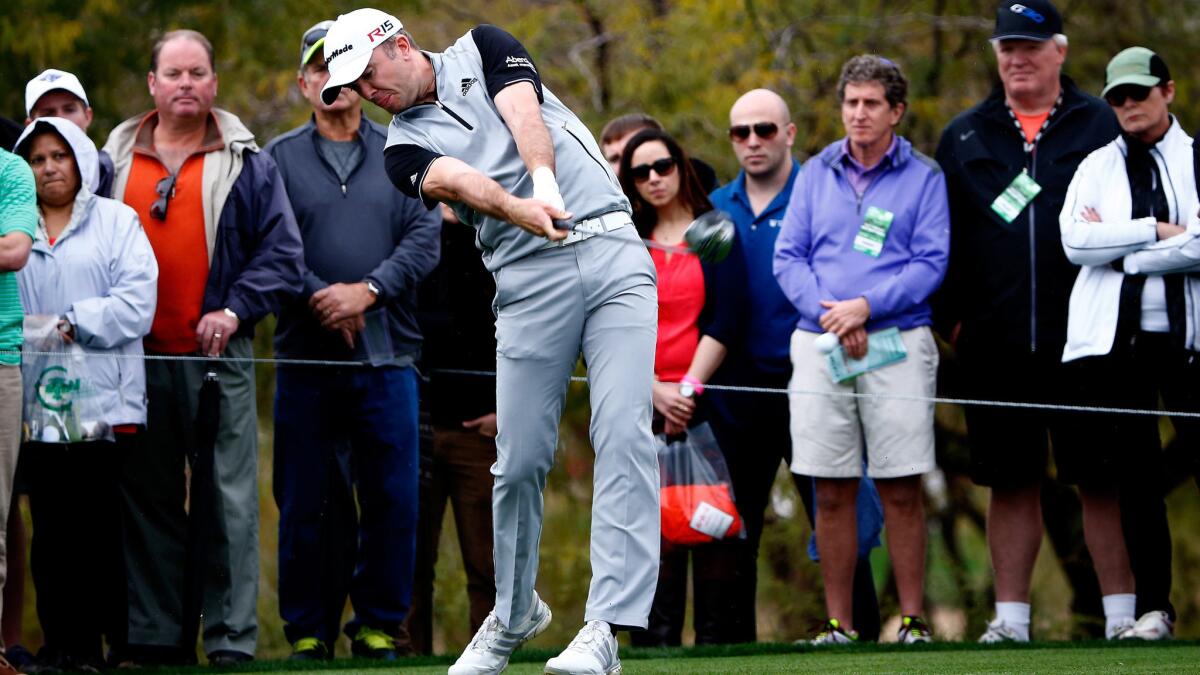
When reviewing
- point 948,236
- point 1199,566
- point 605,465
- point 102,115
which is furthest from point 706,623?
point 1199,566

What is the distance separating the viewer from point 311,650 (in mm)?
7742

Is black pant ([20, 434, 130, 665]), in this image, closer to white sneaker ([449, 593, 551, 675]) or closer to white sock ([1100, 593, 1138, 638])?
white sneaker ([449, 593, 551, 675])

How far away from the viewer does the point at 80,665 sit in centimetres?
729

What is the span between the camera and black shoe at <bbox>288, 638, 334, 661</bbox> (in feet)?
25.3

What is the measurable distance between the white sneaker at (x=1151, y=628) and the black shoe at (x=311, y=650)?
11.0 feet

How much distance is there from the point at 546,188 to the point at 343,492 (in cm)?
293

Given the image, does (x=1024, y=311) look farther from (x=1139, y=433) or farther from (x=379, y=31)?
(x=379, y=31)

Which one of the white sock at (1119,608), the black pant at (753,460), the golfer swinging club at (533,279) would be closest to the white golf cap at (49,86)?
the golfer swinging club at (533,279)

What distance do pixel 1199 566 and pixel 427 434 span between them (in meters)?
8.99

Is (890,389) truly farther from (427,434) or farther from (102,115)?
(102,115)

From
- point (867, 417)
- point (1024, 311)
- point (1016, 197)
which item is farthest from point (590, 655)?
point (1016, 197)

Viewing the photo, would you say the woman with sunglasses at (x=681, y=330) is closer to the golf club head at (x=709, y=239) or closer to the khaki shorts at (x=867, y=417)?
the khaki shorts at (x=867, y=417)

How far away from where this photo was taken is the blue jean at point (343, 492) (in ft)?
25.7

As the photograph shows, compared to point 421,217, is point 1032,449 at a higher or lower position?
lower
